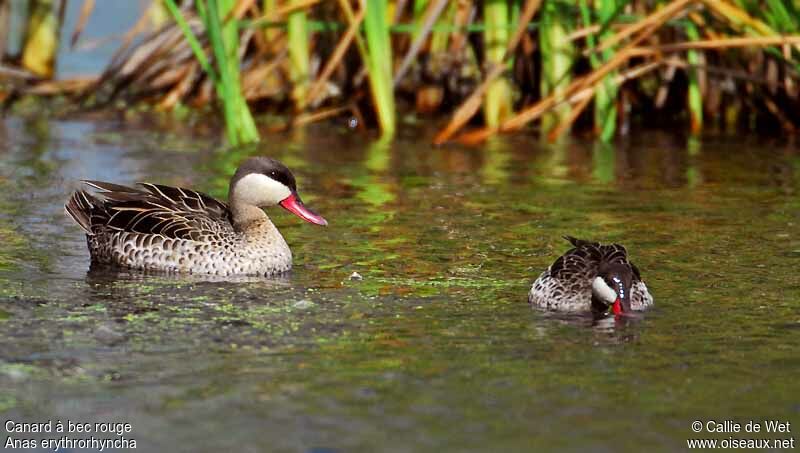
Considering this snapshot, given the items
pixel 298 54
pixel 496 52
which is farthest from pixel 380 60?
pixel 298 54

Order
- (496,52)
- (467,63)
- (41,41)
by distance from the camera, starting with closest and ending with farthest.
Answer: (496,52) → (467,63) → (41,41)

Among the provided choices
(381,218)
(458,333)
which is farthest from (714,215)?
(458,333)

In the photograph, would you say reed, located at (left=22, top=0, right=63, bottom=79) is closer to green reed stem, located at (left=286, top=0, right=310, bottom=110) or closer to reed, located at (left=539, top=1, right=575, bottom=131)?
green reed stem, located at (left=286, top=0, right=310, bottom=110)

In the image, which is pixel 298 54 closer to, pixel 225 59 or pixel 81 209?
pixel 225 59

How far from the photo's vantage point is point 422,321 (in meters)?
7.41

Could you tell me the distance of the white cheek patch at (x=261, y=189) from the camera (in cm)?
902

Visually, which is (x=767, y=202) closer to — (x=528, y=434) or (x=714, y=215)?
(x=714, y=215)

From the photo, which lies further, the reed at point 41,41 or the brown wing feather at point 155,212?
the reed at point 41,41

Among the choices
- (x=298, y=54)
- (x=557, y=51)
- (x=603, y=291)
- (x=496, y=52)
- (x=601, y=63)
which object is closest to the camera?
(x=603, y=291)

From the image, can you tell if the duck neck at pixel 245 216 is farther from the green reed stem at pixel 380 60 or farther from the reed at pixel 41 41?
the reed at pixel 41 41

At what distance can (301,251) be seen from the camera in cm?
955

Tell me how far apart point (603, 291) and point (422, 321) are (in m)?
0.94

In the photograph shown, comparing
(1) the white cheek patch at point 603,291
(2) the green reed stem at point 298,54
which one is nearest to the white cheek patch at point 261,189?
(1) the white cheek patch at point 603,291

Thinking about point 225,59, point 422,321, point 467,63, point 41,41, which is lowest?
point 422,321
